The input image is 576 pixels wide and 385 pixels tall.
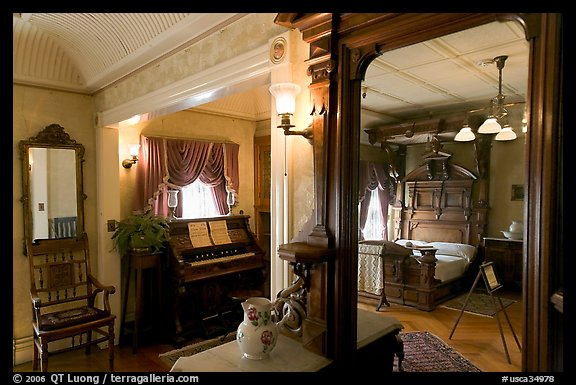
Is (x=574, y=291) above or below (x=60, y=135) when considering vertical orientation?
below

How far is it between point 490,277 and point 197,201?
3503 millimetres

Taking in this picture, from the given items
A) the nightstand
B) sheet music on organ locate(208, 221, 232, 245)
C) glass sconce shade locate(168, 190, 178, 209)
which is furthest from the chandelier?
glass sconce shade locate(168, 190, 178, 209)

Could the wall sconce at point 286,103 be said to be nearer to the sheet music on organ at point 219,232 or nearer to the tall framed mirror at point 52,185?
the sheet music on organ at point 219,232

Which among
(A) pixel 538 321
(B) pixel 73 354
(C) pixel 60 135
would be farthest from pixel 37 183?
(A) pixel 538 321

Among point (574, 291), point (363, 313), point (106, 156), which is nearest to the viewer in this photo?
point (574, 291)

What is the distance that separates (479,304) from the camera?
2.81 m

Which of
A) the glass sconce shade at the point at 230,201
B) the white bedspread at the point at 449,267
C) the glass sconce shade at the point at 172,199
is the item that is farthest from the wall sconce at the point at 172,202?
the white bedspread at the point at 449,267

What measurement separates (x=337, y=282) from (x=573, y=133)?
36.6 inches

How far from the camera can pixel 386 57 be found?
2.39 meters

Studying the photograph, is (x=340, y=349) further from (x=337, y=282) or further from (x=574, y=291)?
(x=574, y=291)

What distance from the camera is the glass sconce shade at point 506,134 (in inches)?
86.4

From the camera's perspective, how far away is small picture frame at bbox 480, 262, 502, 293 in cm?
222

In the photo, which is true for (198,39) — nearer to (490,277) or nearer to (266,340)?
(266,340)

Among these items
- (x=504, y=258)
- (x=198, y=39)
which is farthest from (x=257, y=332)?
(x=198, y=39)
